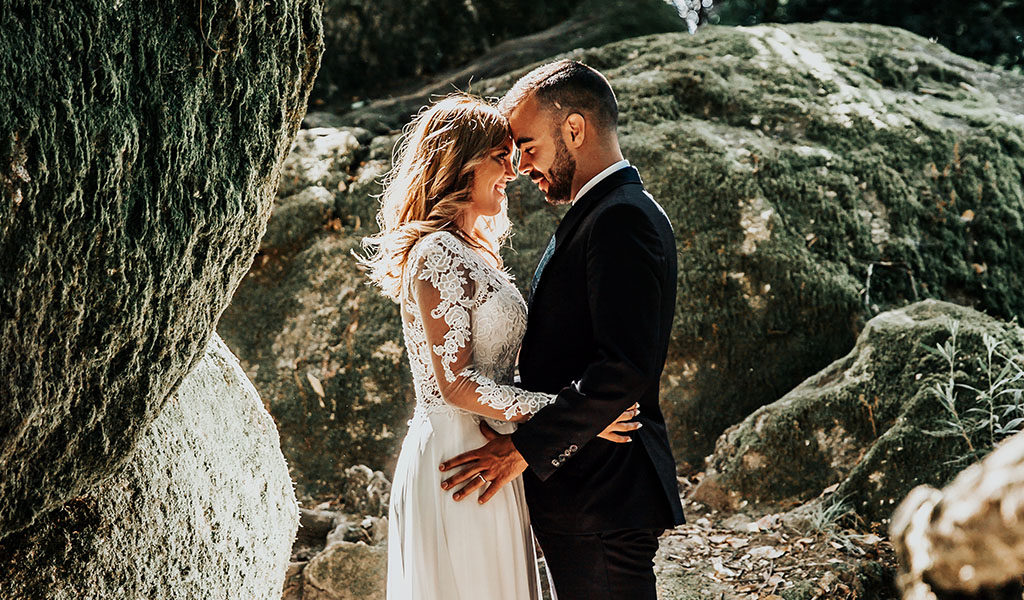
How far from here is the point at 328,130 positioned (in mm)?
7449

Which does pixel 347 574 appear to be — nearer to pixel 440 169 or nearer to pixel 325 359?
pixel 325 359

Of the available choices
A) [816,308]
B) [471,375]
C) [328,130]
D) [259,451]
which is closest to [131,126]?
[471,375]

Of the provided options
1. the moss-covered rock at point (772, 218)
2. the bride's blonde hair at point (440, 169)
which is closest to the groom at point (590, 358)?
the bride's blonde hair at point (440, 169)

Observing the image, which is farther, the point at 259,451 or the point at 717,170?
the point at 717,170

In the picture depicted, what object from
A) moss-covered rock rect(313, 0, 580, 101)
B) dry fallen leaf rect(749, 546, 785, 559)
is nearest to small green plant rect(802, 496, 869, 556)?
dry fallen leaf rect(749, 546, 785, 559)

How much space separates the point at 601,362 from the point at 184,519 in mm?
1387

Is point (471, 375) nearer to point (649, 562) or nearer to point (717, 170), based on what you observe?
point (649, 562)

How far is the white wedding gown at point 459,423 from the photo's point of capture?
121 inches

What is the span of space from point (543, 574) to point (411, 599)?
6.62 feet

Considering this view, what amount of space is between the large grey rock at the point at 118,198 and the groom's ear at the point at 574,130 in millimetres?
1052

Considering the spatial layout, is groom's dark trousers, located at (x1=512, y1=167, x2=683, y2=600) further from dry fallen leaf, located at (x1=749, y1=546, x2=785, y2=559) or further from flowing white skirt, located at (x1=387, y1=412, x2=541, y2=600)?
dry fallen leaf, located at (x1=749, y1=546, x2=785, y2=559)

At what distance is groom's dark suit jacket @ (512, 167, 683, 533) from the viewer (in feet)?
Result: 9.50

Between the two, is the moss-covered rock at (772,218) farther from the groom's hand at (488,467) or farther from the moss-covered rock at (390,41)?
the groom's hand at (488,467)

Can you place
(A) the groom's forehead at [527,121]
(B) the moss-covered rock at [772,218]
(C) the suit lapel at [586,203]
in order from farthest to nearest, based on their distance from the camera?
(B) the moss-covered rock at [772,218] → (A) the groom's forehead at [527,121] → (C) the suit lapel at [586,203]
